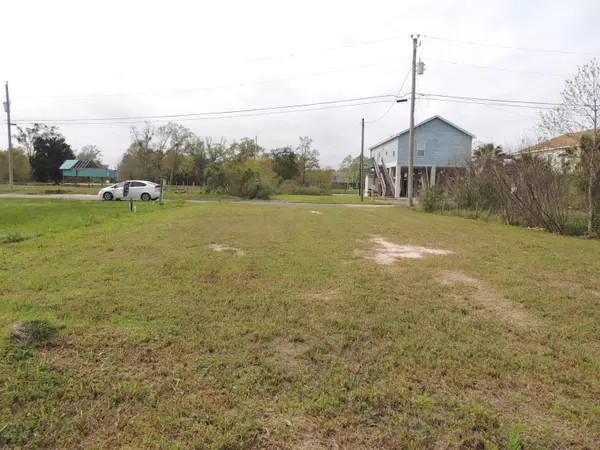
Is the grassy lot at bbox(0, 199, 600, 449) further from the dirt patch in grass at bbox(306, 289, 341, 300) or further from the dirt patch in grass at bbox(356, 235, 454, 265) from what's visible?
the dirt patch in grass at bbox(356, 235, 454, 265)

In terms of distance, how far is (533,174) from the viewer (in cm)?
1306

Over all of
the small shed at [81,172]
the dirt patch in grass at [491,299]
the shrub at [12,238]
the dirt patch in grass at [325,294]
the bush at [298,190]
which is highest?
the small shed at [81,172]

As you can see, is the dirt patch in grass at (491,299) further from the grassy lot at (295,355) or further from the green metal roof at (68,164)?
the green metal roof at (68,164)

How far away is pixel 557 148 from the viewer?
13406mm

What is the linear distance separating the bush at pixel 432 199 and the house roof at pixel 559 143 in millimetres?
5971

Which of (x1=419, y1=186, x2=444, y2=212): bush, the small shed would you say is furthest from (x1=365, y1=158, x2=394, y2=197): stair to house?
the small shed

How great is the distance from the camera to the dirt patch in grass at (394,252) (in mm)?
7420

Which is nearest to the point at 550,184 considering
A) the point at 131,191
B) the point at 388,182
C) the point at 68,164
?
the point at 131,191

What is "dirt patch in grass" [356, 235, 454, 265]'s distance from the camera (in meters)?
7.42

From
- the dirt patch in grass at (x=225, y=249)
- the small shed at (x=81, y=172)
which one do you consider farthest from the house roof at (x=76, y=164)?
the dirt patch in grass at (x=225, y=249)

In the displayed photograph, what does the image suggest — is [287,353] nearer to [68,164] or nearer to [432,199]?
[432,199]

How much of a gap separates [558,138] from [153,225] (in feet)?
44.5

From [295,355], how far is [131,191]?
80.9ft

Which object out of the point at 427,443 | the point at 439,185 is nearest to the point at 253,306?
the point at 427,443
